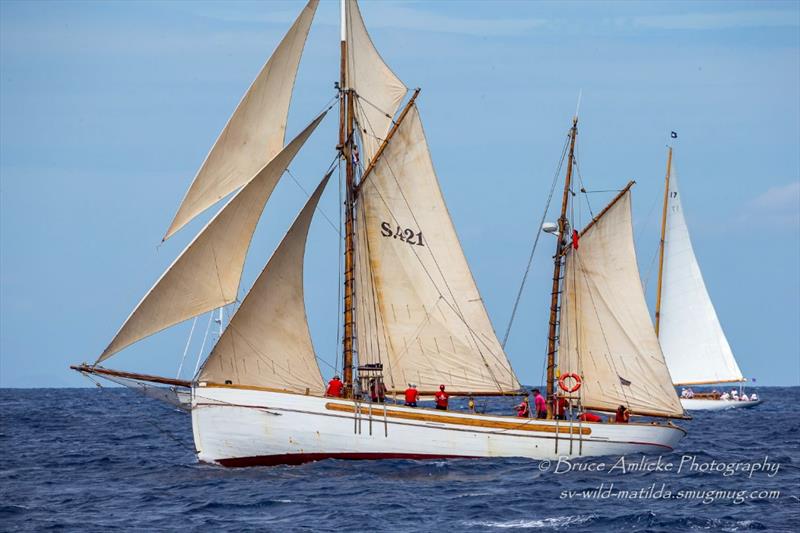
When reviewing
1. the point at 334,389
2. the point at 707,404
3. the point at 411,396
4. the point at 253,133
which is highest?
the point at 253,133

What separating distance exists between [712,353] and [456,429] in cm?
4636

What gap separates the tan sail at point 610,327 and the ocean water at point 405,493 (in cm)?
305

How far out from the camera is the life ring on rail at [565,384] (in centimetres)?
4503

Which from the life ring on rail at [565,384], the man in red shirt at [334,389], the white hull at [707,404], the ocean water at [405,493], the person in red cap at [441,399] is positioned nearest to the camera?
the ocean water at [405,493]

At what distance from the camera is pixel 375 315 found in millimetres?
44531

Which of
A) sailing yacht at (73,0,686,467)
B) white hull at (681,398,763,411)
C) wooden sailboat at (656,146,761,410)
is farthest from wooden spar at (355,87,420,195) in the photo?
white hull at (681,398,763,411)

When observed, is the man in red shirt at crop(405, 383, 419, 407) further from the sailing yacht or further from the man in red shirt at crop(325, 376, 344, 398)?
the man in red shirt at crop(325, 376, 344, 398)

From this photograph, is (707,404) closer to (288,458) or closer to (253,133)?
(288,458)

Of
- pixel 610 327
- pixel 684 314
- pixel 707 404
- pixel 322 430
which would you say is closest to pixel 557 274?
pixel 610 327

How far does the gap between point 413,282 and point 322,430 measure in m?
6.25

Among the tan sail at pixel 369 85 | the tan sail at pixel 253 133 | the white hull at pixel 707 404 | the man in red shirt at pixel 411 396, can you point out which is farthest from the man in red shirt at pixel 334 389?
the white hull at pixel 707 404

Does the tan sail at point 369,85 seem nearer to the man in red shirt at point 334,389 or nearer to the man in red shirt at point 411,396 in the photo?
the man in red shirt at point 334,389

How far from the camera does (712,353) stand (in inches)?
3344

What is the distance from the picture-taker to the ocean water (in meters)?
31.8
